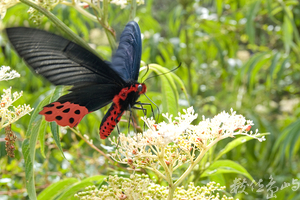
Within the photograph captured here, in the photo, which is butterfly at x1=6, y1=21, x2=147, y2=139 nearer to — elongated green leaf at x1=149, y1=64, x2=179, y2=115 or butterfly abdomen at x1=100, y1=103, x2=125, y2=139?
butterfly abdomen at x1=100, y1=103, x2=125, y2=139

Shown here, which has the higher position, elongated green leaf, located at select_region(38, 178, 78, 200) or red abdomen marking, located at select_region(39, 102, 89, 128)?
red abdomen marking, located at select_region(39, 102, 89, 128)

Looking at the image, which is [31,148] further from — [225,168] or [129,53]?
[225,168]

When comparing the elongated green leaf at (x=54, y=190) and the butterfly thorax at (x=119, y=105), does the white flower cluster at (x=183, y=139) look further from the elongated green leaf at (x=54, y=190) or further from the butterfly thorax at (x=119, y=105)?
the elongated green leaf at (x=54, y=190)

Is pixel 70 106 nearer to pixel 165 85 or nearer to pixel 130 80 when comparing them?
pixel 130 80

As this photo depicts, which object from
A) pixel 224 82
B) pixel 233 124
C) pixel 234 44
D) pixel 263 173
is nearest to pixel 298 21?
pixel 234 44

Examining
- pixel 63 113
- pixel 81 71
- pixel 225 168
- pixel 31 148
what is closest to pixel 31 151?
pixel 31 148

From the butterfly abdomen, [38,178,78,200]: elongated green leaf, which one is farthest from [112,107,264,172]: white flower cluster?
[38,178,78,200]: elongated green leaf

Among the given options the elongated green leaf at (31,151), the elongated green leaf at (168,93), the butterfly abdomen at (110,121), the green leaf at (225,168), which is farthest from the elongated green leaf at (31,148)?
the green leaf at (225,168)
